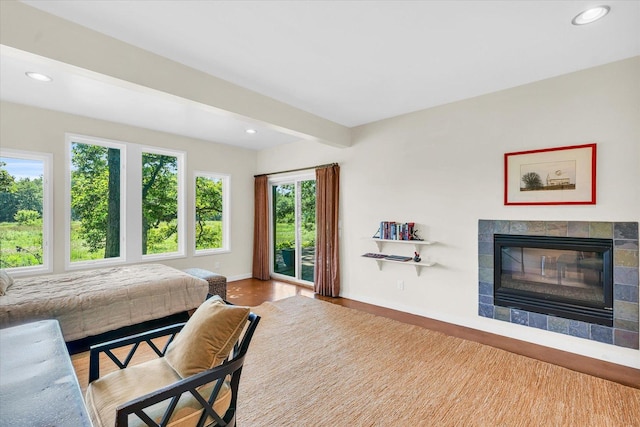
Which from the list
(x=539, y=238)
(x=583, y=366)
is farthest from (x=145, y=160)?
(x=583, y=366)

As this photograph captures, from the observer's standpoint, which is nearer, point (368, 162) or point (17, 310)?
point (17, 310)

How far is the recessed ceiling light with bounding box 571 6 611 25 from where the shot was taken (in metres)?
1.94

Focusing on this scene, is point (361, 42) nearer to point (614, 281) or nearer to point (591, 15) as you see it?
point (591, 15)

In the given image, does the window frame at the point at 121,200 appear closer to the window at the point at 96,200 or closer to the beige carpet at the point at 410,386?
the window at the point at 96,200

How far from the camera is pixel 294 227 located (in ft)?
18.4

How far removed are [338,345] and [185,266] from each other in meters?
3.37

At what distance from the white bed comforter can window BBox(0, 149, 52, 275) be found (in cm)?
74

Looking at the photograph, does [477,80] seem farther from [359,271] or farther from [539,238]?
[359,271]

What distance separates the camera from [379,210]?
4.25m

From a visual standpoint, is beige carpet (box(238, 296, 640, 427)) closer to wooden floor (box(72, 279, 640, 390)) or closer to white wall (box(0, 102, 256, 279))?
wooden floor (box(72, 279, 640, 390))

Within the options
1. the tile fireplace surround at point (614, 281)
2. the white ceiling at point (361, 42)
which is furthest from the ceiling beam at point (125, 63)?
the tile fireplace surround at point (614, 281)

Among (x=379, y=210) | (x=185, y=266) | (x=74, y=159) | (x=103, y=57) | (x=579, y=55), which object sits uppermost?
(x=579, y=55)

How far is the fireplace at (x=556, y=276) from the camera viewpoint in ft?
8.79

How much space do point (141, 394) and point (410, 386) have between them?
72.3 inches
